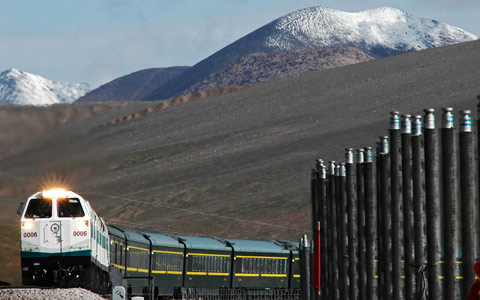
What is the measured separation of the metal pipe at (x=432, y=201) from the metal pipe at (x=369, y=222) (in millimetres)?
9279

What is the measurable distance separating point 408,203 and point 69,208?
1509cm

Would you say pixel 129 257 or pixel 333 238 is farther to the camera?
pixel 129 257

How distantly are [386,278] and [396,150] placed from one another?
17.3 ft

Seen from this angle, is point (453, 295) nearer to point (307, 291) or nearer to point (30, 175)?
point (307, 291)

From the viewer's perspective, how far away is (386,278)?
40.2 meters

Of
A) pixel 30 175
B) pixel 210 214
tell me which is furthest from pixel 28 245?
pixel 210 214

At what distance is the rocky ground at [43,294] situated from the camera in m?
35.5

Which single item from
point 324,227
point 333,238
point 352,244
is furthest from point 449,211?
point 324,227

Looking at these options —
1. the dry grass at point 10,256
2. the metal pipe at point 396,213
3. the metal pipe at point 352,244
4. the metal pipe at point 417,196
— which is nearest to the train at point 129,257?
the metal pipe at point 352,244

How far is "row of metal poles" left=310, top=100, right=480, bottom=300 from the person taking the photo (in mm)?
30016

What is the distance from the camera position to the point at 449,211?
30.9 m

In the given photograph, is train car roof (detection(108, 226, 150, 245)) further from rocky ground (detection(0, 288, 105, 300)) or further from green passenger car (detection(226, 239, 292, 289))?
rocky ground (detection(0, 288, 105, 300))

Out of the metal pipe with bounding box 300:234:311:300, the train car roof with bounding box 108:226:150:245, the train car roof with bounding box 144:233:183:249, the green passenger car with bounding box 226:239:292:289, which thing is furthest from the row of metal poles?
the green passenger car with bounding box 226:239:292:289

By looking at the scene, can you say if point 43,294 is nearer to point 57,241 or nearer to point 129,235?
point 57,241
